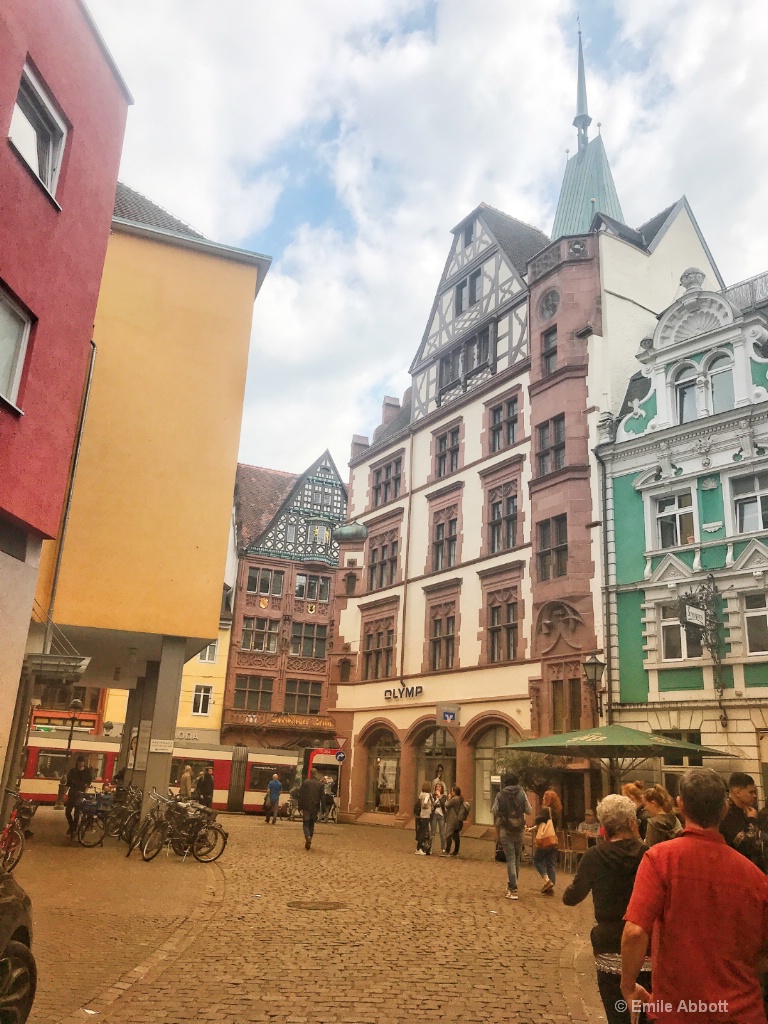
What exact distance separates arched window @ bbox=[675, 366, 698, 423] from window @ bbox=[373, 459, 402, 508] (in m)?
15.5

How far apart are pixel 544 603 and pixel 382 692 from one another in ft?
36.2

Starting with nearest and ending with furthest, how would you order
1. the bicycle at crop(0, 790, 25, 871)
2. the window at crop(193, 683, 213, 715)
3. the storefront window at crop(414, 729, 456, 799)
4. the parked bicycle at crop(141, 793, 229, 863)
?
the bicycle at crop(0, 790, 25, 871) → the parked bicycle at crop(141, 793, 229, 863) → the storefront window at crop(414, 729, 456, 799) → the window at crop(193, 683, 213, 715)

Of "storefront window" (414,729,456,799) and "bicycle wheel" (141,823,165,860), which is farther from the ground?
"storefront window" (414,729,456,799)

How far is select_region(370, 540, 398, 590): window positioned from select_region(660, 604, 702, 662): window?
601 inches

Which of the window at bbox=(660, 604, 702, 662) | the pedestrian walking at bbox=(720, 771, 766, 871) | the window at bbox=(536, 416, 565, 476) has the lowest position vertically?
the pedestrian walking at bbox=(720, 771, 766, 871)

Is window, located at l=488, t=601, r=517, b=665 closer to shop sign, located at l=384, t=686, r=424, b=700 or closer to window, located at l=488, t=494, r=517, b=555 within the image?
window, located at l=488, t=494, r=517, b=555

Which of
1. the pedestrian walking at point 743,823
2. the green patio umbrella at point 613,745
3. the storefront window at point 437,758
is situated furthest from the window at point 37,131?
the storefront window at point 437,758

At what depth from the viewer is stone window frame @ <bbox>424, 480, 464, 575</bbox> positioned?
1329 inches

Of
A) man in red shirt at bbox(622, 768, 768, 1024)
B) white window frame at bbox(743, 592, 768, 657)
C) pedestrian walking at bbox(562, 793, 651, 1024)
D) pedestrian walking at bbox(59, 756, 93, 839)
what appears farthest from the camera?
white window frame at bbox(743, 592, 768, 657)

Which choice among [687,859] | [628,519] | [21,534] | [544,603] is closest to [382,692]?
[544,603]

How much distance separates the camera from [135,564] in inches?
719

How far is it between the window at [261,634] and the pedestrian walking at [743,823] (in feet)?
153

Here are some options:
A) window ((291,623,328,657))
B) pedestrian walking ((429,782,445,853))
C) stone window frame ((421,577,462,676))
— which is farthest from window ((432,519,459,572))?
window ((291,623,328,657))

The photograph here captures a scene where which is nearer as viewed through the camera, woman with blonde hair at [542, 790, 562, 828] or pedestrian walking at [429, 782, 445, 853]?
woman with blonde hair at [542, 790, 562, 828]
